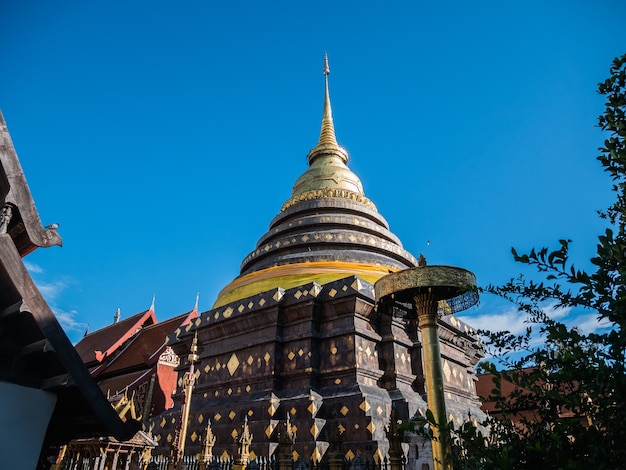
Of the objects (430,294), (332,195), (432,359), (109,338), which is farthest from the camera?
(109,338)

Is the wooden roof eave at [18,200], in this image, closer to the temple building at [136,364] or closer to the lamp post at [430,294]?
the lamp post at [430,294]

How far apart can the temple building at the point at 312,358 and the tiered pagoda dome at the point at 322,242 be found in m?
0.05

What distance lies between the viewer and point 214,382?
11.0 meters

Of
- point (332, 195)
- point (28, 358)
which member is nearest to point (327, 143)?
point (332, 195)

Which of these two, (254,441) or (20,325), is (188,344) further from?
(20,325)

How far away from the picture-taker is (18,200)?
135 inches

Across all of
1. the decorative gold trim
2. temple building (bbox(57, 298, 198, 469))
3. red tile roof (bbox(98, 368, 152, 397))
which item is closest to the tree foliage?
temple building (bbox(57, 298, 198, 469))

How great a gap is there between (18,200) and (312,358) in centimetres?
719

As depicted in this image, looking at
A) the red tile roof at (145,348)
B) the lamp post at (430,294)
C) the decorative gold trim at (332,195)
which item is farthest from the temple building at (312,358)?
the red tile roof at (145,348)

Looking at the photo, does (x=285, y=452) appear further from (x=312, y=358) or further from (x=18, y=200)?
(x=18, y=200)

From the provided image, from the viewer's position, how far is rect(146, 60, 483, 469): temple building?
8.26 metres

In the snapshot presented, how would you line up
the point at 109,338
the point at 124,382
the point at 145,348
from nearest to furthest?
1. the point at 124,382
2. the point at 145,348
3. the point at 109,338

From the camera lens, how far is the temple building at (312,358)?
826 centimetres

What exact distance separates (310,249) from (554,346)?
10601mm
